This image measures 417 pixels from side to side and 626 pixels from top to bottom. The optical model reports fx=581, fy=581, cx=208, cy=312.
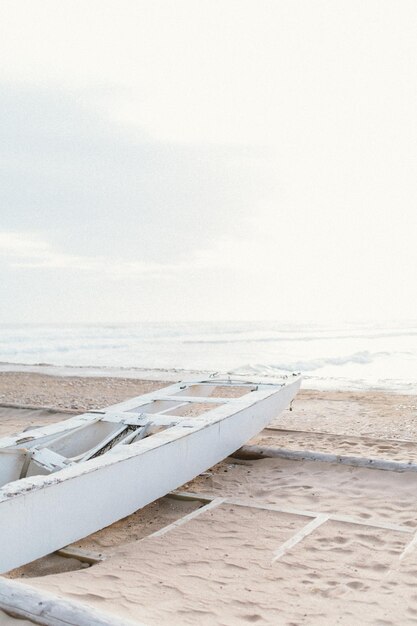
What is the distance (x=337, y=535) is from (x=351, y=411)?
563cm

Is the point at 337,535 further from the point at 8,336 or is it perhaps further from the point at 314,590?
the point at 8,336

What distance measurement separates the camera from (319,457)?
5.77 metres

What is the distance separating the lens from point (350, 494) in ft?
16.2

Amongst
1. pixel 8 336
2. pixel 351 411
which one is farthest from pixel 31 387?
pixel 8 336

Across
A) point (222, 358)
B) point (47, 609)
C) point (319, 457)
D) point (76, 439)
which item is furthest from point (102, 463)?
point (222, 358)

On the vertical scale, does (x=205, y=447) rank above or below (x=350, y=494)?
above

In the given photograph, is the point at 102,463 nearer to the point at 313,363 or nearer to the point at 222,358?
the point at 313,363

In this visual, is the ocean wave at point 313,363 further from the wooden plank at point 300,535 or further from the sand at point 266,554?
the wooden plank at point 300,535

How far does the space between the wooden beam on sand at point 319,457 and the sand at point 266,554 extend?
7 cm

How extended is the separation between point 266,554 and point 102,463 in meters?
1.25

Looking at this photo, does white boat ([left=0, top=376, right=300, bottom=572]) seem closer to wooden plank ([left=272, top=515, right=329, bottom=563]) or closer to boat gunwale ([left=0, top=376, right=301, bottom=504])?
boat gunwale ([left=0, top=376, right=301, bottom=504])

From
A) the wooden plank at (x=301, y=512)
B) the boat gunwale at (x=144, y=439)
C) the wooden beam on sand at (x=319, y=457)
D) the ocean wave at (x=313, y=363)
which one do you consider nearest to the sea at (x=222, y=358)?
the ocean wave at (x=313, y=363)

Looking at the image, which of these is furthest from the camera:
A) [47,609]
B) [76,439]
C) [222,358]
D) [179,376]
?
[222,358]

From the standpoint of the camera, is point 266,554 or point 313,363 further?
point 313,363
